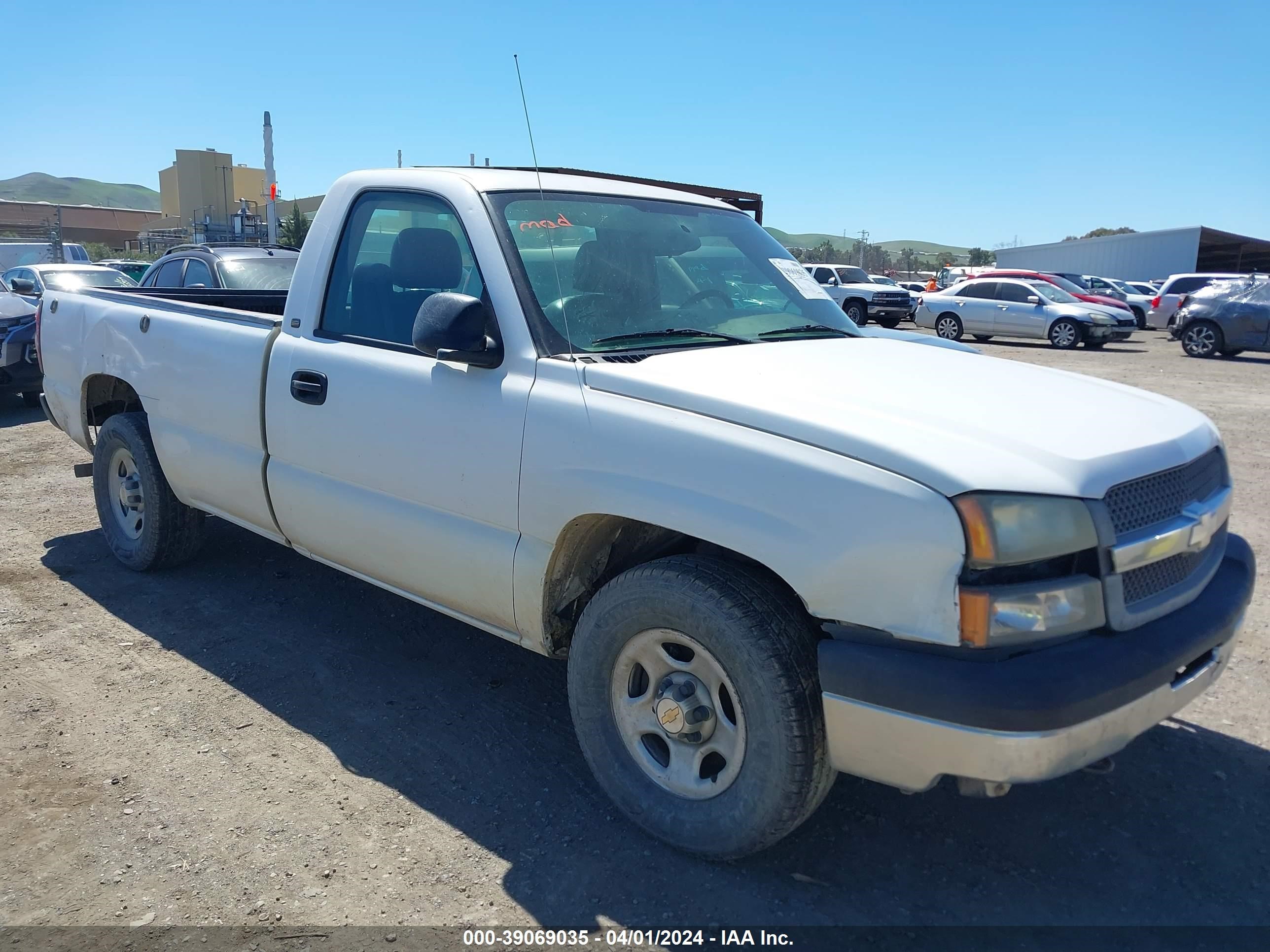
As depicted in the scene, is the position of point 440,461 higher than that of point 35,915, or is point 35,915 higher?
point 440,461

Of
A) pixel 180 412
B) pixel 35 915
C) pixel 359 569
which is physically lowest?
pixel 35 915

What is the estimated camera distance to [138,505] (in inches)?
208

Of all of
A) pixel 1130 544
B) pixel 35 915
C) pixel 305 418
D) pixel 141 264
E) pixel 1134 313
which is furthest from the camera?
pixel 1134 313

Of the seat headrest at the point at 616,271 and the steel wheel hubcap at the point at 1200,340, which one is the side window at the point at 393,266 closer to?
the seat headrest at the point at 616,271

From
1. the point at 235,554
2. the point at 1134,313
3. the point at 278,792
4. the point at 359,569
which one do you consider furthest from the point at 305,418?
the point at 1134,313

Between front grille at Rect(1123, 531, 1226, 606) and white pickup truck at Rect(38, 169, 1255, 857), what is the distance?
0.5 inches

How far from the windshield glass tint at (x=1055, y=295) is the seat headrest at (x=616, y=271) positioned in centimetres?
2130

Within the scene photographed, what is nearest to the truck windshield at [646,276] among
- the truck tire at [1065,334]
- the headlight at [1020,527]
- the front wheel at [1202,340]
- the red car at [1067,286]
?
the headlight at [1020,527]

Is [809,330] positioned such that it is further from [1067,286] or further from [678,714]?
[1067,286]

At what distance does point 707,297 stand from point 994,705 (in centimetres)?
194

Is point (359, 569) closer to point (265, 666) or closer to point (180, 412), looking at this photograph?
point (265, 666)

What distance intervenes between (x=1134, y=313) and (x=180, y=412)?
100 ft

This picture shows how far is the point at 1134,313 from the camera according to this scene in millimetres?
29375

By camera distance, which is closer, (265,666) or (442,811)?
(442,811)
